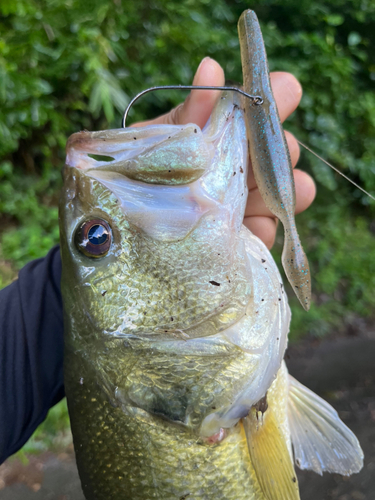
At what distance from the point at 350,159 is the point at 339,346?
197 centimetres

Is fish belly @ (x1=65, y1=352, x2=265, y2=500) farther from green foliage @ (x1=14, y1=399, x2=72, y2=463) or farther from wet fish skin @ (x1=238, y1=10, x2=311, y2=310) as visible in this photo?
green foliage @ (x1=14, y1=399, x2=72, y2=463)

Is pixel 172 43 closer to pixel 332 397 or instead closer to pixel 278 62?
pixel 278 62

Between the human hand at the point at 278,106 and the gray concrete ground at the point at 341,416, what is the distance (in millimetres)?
1923

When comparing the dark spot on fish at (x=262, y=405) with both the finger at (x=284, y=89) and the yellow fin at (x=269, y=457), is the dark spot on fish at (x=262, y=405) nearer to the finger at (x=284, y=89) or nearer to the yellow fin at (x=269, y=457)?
the yellow fin at (x=269, y=457)

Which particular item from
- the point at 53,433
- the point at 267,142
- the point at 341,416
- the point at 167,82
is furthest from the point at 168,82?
the point at 341,416

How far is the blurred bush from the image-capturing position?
2.57m

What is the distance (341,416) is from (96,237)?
9.83 ft

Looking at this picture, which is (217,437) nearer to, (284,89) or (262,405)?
(262,405)

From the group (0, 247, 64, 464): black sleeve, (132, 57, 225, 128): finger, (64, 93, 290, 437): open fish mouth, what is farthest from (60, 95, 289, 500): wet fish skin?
(0, 247, 64, 464): black sleeve

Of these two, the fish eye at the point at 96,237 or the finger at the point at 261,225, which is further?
the finger at the point at 261,225

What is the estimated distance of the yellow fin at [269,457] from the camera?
1.08 meters

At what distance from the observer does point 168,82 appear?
2910 millimetres

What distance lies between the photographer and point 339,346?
334 centimetres

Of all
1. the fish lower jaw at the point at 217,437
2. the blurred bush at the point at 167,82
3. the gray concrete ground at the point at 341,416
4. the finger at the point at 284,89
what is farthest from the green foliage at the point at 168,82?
the fish lower jaw at the point at 217,437
